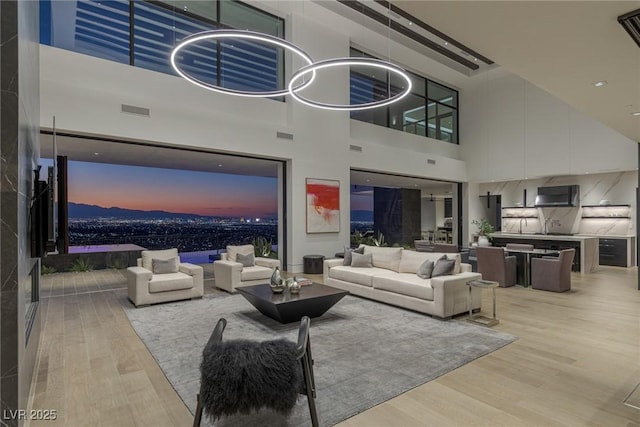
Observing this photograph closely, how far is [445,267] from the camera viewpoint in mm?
5152

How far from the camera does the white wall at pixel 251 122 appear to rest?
19.6 feet

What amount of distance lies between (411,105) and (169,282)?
10165mm

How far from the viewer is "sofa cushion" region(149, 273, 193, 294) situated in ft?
18.1

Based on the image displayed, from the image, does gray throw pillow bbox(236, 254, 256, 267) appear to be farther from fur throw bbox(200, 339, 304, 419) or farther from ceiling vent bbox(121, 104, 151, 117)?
fur throw bbox(200, 339, 304, 419)

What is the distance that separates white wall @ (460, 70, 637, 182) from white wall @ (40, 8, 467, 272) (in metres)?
2.27

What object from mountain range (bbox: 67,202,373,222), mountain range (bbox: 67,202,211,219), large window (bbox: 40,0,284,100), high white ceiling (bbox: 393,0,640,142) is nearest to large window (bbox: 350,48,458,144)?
large window (bbox: 40,0,284,100)

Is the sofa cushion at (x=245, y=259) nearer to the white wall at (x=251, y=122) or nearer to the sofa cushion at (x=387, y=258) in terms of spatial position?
the white wall at (x=251, y=122)

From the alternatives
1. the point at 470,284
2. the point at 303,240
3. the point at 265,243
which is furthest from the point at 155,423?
the point at 265,243

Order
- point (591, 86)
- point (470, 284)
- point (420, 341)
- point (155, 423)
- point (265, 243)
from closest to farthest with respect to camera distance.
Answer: point (155, 423) < point (591, 86) < point (420, 341) < point (470, 284) < point (265, 243)

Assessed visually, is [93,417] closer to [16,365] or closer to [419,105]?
[16,365]

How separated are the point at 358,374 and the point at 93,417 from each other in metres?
2.09

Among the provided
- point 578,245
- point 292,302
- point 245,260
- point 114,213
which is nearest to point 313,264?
point 245,260

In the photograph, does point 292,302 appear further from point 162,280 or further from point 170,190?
point 170,190

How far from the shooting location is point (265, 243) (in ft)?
31.0
